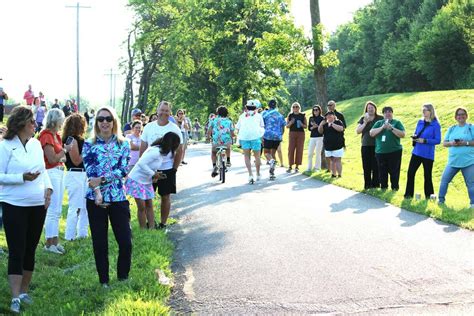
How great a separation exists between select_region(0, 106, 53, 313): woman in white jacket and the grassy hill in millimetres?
6057

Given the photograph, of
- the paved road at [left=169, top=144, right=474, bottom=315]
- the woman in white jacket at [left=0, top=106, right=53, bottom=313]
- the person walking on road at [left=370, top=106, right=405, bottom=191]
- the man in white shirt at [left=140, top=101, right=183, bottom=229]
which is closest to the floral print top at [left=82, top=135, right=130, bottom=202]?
the woman in white jacket at [left=0, top=106, right=53, bottom=313]

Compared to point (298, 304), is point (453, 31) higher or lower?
higher

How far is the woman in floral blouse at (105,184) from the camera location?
6.25 m

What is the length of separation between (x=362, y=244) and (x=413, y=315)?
282cm

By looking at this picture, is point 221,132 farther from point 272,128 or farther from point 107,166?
point 107,166

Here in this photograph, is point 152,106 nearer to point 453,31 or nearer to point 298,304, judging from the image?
point 453,31

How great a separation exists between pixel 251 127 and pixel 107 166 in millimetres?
9200

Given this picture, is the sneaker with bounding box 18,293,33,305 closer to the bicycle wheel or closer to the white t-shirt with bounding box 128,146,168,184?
the white t-shirt with bounding box 128,146,168,184

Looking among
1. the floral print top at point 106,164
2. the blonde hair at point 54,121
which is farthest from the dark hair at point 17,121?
the blonde hair at point 54,121

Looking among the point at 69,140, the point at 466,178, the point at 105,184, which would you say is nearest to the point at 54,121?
the point at 69,140

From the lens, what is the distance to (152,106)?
67688 millimetres

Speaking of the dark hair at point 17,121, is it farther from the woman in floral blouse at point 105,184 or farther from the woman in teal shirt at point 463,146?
the woman in teal shirt at point 463,146

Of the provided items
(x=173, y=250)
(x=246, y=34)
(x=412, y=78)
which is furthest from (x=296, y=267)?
(x=412, y=78)

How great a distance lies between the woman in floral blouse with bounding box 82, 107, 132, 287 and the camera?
246 inches
